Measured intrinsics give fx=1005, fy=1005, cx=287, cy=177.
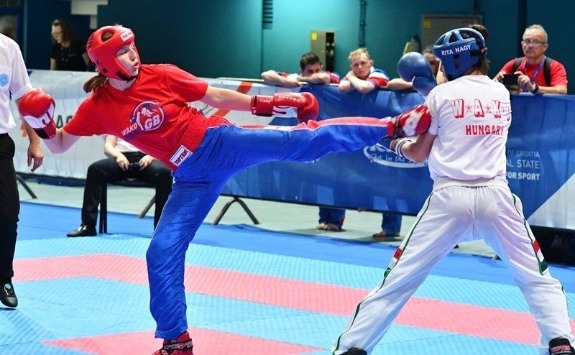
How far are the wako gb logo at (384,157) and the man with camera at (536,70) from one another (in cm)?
138

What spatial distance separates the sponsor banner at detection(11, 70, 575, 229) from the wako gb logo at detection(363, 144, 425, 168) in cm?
1

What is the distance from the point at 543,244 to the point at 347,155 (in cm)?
235

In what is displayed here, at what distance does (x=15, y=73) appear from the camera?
7332 mm

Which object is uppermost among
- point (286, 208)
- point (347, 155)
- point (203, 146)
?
point (203, 146)

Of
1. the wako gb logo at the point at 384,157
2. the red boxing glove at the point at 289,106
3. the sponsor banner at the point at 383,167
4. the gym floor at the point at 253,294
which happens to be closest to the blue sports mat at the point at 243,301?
the gym floor at the point at 253,294

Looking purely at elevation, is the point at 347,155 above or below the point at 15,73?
below

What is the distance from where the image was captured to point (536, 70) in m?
10.4

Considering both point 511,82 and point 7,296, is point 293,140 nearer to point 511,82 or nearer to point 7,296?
point 7,296

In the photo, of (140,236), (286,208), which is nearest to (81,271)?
(140,236)

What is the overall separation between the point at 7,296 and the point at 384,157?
4.78m

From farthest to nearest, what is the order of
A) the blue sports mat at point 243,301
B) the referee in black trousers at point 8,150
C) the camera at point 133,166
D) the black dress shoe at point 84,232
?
1. the camera at point 133,166
2. the black dress shoe at point 84,232
3. the referee in black trousers at point 8,150
4. the blue sports mat at point 243,301

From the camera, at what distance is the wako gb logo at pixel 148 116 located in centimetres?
587

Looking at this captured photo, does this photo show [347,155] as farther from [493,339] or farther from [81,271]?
[493,339]

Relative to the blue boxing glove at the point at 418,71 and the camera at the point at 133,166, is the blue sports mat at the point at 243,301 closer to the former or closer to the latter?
the camera at the point at 133,166
